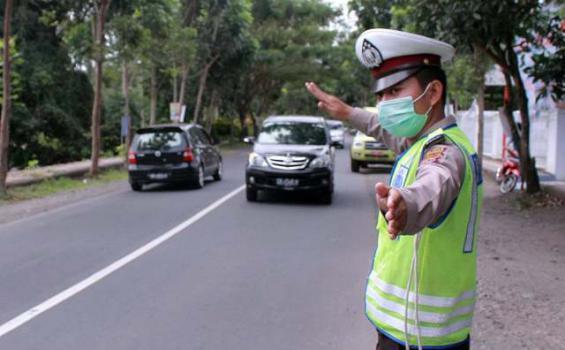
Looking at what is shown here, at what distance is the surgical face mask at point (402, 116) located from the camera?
Answer: 2307mm

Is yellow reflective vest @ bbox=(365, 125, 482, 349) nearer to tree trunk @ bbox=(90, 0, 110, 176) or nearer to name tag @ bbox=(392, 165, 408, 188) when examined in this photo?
name tag @ bbox=(392, 165, 408, 188)

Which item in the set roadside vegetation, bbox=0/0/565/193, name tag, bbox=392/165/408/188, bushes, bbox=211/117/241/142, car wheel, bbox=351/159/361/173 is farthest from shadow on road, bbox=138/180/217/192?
bushes, bbox=211/117/241/142

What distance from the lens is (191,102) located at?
40.4m

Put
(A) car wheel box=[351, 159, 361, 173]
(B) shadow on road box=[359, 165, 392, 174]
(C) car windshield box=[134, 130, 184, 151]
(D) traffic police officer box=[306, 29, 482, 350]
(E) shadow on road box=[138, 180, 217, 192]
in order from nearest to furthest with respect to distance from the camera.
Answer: (D) traffic police officer box=[306, 29, 482, 350] < (C) car windshield box=[134, 130, 184, 151] < (E) shadow on road box=[138, 180, 217, 192] < (A) car wheel box=[351, 159, 361, 173] < (B) shadow on road box=[359, 165, 392, 174]

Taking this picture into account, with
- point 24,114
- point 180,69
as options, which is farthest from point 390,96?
point 180,69

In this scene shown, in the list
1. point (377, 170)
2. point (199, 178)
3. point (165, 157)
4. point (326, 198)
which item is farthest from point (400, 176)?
point (377, 170)

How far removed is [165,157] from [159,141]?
1.64 feet

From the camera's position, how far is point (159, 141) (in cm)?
1636

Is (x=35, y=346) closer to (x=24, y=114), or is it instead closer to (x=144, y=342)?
(x=144, y=342)

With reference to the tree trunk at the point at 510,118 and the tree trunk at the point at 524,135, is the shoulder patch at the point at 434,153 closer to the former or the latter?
the tree trunk at the point at 524,135

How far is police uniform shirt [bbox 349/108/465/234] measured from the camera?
1.82 metres

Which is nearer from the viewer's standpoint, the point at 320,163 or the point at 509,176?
the point at 320,163

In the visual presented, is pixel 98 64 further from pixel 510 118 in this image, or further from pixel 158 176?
pixel 510 118

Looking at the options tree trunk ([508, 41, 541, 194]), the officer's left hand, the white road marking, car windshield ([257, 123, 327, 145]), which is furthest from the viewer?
car windshield ([257, 123, 327, 145])
